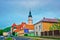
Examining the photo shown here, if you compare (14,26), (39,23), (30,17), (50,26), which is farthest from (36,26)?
(14,26)

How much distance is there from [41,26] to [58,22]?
4776 millimetres

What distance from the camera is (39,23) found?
48000mm

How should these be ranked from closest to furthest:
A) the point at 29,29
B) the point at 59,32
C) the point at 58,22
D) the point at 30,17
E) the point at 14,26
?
the point at 59,32, the point at 58,22, the point at 29,29, the point at 30,17, the point at 14,26

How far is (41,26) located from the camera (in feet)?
151

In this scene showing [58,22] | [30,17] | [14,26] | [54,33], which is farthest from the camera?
[14,26]

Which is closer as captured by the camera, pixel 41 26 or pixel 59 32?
pixel 59 32

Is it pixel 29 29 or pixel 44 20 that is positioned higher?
pixel 44 20

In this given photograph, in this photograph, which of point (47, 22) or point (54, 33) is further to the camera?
point (47, 22)

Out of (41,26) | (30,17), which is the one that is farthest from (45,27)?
(30,17)

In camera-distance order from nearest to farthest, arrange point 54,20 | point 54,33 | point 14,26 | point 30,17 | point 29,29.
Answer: point 54,33
point 54,20
point 29,29
point 30,17
point 14,26

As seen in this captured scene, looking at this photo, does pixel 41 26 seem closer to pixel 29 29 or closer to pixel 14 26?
pixel 29 29

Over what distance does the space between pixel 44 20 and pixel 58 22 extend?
4013mm

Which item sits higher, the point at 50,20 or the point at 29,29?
the point at 50,20

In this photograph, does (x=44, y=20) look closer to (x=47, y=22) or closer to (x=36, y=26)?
(x=47, y=22)
